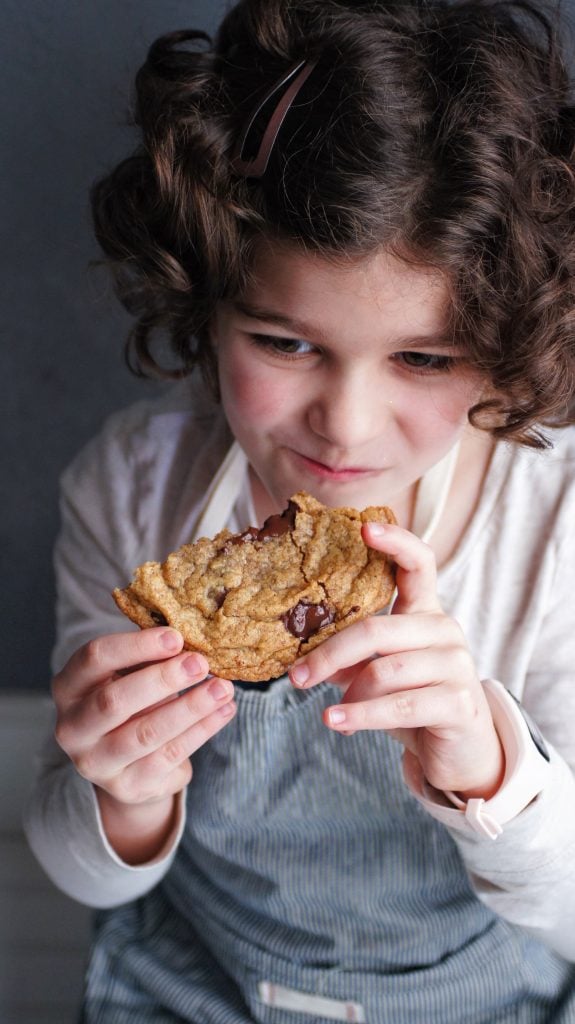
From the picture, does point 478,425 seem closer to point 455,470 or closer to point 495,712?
point 455,470

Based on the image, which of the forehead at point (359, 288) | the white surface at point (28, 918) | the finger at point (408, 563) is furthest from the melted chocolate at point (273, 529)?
the white surface at point (28, 918)

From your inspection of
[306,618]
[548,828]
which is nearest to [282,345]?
[306,618]

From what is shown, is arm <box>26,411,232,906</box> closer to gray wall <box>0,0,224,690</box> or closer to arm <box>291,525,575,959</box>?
arm <box>291,525,575,959</box>

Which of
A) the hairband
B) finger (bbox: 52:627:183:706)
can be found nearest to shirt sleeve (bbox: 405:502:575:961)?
finger (bbox: 52:627:183:706)

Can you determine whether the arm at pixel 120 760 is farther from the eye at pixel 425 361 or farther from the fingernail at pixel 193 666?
the eye at pixel 425 361

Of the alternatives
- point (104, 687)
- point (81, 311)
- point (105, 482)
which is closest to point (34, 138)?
point (81, 311)

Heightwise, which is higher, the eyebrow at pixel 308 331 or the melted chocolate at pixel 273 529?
the eyebrow at pixel 308 331

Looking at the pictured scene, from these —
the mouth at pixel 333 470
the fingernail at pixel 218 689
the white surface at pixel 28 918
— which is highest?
the mouth at pixel 333 470

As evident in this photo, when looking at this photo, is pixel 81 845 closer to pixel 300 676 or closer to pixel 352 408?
pixel 300 676
